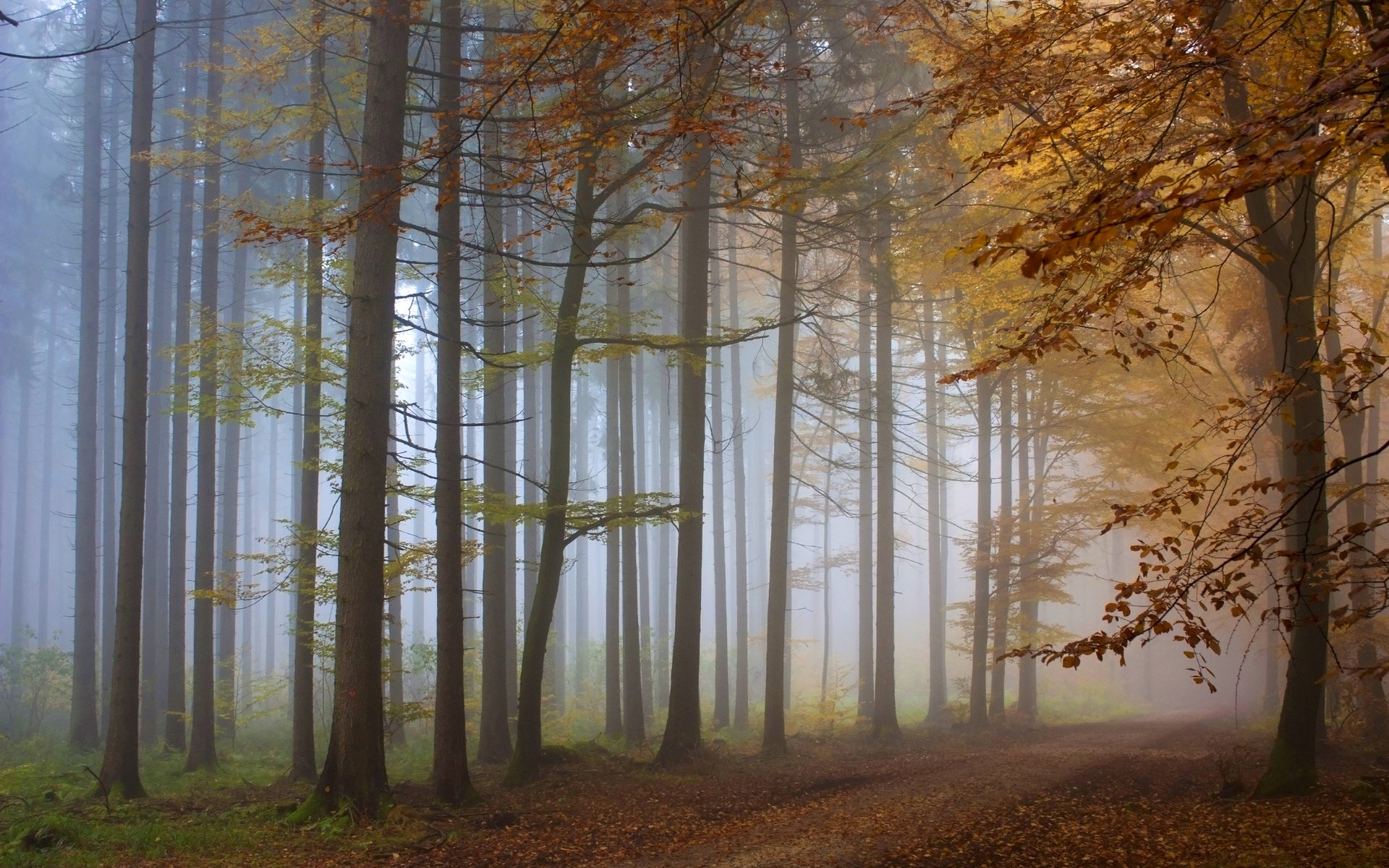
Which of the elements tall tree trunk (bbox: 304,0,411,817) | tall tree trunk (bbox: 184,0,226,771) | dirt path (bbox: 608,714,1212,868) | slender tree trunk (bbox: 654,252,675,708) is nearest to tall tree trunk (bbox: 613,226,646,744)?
dirt path (bbox: 608,714,1212,868)

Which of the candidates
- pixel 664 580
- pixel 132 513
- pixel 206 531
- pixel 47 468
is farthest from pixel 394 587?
pixel 47 468

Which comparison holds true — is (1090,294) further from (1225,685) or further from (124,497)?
(1225,685)

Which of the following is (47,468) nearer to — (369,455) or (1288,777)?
(369,455)

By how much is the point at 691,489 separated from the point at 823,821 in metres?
5.30

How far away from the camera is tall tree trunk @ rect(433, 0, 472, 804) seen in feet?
31.3

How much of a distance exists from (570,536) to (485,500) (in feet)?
4.06

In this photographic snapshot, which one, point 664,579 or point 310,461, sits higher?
point 310,461

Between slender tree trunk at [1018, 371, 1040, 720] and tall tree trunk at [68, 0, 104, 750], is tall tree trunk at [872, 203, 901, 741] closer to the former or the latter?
slender tree trunk at [1018, 371, 1040, 720]

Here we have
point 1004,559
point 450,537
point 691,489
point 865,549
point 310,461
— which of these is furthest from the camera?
point 865,549

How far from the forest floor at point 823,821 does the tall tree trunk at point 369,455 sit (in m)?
0.65

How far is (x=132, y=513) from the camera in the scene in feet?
35.9

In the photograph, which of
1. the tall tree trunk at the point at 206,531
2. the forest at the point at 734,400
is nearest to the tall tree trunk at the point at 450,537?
the forest at the point at 734,400

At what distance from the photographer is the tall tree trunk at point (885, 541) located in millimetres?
16156

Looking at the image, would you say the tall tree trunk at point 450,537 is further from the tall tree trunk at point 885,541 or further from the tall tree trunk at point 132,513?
the tall tree trunk at point 885,541
